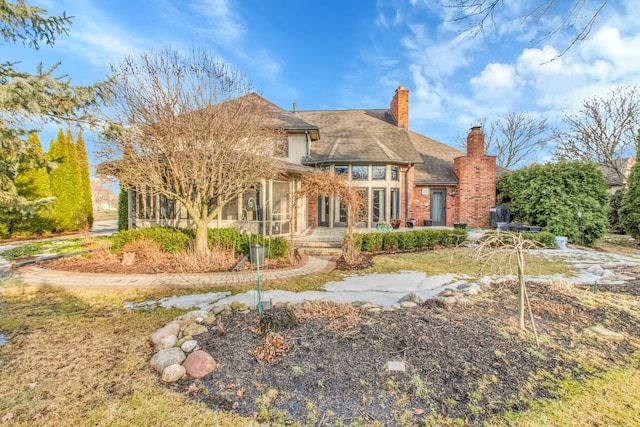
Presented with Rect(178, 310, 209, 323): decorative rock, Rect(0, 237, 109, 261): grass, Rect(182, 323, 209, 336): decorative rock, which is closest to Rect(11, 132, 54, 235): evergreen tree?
Rect(0, 237, 109, 261): grass

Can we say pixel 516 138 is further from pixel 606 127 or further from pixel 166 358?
pixel 166 358

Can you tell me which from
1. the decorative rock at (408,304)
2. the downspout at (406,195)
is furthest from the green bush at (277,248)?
the downspout at (406,195)

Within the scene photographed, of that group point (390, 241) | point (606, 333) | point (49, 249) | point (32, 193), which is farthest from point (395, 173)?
point (32, 193)

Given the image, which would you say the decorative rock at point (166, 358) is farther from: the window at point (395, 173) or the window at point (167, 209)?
the window at point (395, 173)

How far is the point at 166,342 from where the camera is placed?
10.3 feet

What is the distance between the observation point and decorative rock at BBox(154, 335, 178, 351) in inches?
122

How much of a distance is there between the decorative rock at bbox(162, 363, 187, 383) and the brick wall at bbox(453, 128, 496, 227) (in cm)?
1534

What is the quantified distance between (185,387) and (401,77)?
18.7 meters

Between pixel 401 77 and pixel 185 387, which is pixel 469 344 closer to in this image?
pixel 185 387

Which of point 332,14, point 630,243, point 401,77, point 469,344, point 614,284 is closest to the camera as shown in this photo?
point 469,344

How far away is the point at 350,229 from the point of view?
803cm

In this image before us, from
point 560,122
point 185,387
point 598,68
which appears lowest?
point 185,387

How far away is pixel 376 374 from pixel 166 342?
2385mm

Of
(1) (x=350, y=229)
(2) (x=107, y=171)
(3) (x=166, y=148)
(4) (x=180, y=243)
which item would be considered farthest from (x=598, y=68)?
(2) (x=107, y=171)
